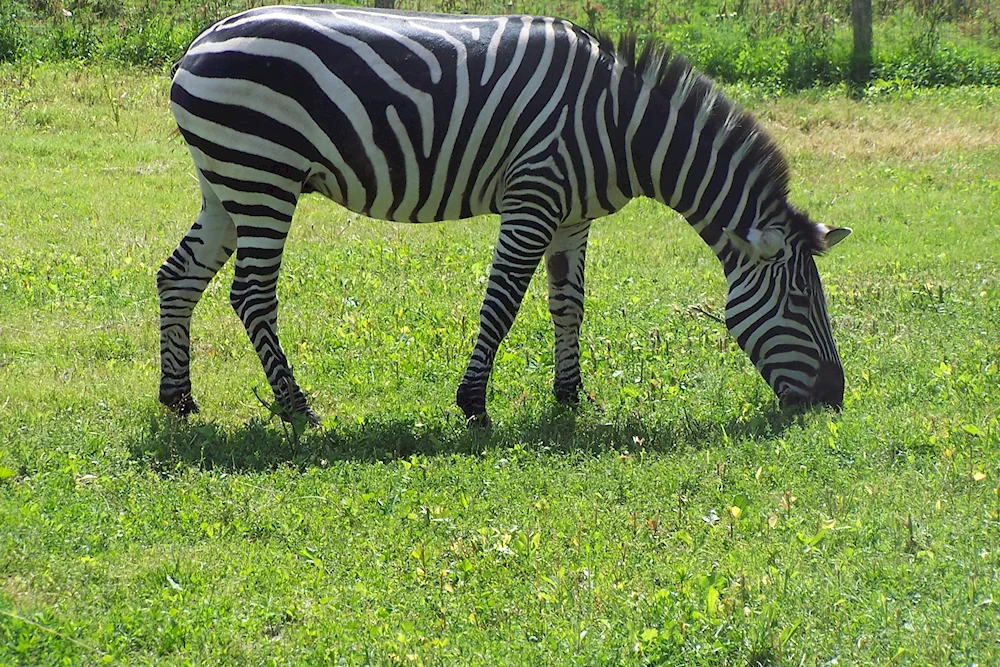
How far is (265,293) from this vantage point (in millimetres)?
7812

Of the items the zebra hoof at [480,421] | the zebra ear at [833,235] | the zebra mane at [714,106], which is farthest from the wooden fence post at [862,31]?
the zebra hoof at [480,421]

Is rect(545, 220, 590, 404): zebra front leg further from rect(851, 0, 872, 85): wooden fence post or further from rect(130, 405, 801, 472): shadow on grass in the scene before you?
rect(851, 0, 872, 85): wooden fence post

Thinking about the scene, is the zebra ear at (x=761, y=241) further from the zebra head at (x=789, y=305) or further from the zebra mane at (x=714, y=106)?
the zebra mane at (x=714, y=106)

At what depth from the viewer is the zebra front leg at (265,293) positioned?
763 cm

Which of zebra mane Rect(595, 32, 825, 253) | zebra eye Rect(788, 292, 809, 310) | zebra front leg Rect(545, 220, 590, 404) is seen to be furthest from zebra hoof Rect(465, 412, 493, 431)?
zebra mane Rect(595, 32, 825, 253)

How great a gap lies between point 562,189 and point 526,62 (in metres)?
0.90

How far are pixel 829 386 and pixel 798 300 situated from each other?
62 centimetres

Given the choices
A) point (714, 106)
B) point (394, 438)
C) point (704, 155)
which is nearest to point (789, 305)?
point (704, 155)

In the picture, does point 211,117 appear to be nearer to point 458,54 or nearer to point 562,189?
point 458,54

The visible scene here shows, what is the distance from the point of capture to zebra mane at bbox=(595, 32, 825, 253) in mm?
7898

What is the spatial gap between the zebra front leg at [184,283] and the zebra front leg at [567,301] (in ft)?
7.77

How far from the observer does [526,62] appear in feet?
25.4

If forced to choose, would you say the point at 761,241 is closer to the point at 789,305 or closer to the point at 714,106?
the point at 789,305

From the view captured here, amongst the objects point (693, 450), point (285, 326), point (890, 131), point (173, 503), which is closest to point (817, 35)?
point (890, 131)
